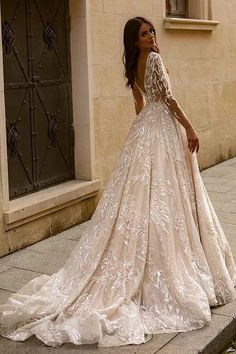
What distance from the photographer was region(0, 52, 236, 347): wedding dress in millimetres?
3957

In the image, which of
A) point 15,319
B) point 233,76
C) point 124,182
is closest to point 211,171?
point 233,76

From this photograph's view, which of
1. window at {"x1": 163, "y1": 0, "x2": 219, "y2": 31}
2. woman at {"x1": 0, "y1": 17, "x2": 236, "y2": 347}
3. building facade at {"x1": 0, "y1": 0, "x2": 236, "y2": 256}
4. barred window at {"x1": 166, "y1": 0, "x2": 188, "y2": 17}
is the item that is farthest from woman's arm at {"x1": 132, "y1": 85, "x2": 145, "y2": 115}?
barred window at {"x1": 166, "y1": 0, "x2": 188, "y2": 17}

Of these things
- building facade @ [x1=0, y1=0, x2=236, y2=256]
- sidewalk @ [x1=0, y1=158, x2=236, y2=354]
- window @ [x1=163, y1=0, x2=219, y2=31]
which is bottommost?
sidewalk @ [x1=0, y1=158, x2=236, y2=354]

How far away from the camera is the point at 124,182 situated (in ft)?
14.6

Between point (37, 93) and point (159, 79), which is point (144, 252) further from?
point (37, 93)

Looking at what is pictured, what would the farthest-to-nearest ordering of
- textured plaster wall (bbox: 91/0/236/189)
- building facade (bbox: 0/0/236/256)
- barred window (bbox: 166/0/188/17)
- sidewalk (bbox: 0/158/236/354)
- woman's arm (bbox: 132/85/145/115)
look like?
barred window (bbox: 166/0/188/17), textured plaster wall (bbox: 91/0/236/189), building facade (bbox: 0/0/236/256), woman's arm (bbox: 132/85/145/115), sidewalk (bbox: 0/158/236/354)

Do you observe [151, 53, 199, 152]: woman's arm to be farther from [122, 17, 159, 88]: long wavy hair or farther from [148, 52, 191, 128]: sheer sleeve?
[122, 17, 159, 88]: long wavy hair

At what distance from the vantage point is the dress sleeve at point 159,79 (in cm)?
432

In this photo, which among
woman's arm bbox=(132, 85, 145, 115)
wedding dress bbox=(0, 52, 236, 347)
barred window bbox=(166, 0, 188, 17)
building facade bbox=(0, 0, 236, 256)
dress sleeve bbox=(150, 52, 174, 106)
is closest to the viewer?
wedding dress bbox=(0, 52, 236, 347)

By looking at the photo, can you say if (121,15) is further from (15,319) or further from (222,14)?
(15,319)

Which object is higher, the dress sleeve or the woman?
the dress sleeve

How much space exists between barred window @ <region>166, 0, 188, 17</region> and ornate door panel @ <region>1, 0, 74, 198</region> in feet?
8.81

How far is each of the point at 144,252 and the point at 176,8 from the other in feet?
18.7

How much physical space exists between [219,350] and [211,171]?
5.54m
